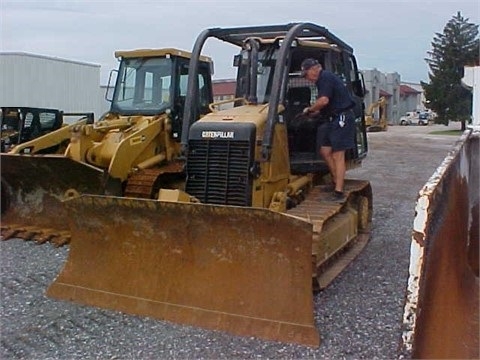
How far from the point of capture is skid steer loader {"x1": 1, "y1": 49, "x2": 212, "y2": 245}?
7.25 metres

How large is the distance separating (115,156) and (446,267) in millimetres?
4451

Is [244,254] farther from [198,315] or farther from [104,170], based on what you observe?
[104,170]

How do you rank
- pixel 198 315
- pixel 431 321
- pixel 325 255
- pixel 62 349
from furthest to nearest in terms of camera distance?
pixel 325 255 < pixel 198 315 < pixel 62 349 < pixel 431 321

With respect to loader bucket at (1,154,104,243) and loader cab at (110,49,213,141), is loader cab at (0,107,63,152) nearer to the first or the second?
loader cab at (110,49,213,141)

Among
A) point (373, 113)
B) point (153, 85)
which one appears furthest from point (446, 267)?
point (373, 113)

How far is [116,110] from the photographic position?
8688 mm

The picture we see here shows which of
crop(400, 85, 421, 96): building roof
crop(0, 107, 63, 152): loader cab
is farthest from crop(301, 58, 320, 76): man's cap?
crop(400, 85, 421, 96): building roof

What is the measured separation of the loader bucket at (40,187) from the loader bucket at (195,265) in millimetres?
2054

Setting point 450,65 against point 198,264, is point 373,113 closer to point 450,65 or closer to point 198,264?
point 198,264

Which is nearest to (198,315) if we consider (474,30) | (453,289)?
(453,289)

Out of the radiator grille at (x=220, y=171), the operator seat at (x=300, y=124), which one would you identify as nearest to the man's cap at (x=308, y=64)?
the operator seat at (x=300, y=124)

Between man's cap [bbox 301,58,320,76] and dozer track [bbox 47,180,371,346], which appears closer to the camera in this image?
→ dozer track [bbox 47,180,371,346]

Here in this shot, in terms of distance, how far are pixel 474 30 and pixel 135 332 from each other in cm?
4704

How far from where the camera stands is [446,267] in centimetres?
395
